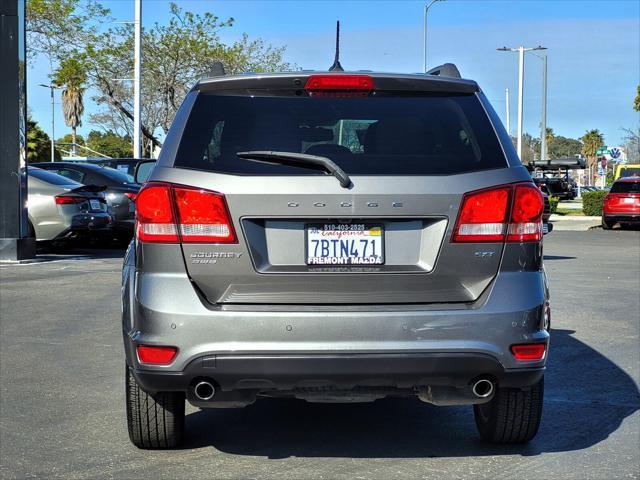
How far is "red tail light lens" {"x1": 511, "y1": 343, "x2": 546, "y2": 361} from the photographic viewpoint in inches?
160

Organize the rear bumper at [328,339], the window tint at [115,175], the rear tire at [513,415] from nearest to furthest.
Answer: the rear bumper at [328,339] < the rear tire at [513,415] < the window tint at [115,175]

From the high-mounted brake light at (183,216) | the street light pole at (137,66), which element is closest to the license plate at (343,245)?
the high-mounted brake light at (183,216)

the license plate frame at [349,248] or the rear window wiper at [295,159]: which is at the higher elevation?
the rear window wiper at [295,159]

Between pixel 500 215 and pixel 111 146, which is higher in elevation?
pixel 111 146

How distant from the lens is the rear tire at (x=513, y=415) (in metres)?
4.65

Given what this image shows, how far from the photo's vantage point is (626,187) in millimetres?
27766

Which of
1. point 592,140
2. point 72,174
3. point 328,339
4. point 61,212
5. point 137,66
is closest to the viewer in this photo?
point 328,339

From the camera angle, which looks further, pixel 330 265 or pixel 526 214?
pixel 526 214

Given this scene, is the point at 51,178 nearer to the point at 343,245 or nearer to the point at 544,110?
the point at 343,245

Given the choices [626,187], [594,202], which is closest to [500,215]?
[626,187]

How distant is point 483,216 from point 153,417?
188cm

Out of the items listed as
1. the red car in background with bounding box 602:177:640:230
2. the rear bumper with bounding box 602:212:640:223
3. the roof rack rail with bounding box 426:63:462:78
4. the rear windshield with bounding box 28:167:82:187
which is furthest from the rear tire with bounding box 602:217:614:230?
the roof rack rail with bounding box 426:63:462:78

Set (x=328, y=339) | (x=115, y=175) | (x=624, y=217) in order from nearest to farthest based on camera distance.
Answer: (x=328, y=339) < (x=115, y=175) < (x=624, y=217)

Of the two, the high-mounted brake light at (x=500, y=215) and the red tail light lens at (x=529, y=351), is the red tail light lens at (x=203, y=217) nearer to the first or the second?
the high-mounted brake light at (x=500, y=215)
